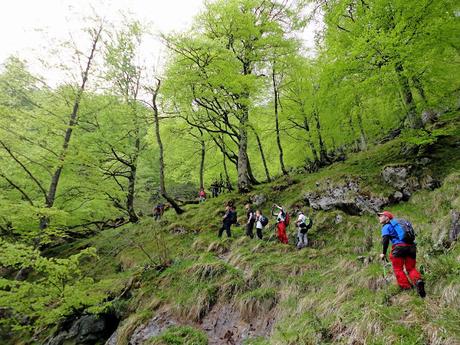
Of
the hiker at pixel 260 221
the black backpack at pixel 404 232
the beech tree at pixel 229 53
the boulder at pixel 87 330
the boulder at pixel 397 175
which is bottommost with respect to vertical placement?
the boulder at pixel 87 330

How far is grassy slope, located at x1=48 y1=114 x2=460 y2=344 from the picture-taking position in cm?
466

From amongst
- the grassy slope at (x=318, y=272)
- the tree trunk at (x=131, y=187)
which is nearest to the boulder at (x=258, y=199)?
the grassy slope at (x=318, y=272)

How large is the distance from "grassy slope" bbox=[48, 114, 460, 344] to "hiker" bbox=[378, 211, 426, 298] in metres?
0.29

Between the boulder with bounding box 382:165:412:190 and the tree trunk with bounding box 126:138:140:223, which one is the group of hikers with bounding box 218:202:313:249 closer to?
the boulder with bounding box 382:165:412:190

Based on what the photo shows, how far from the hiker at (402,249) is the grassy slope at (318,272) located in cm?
29

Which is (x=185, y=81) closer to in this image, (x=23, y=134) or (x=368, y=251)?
(x=23, y=134)

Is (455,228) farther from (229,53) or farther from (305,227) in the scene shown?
(229,53)

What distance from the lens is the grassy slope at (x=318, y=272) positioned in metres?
4.66

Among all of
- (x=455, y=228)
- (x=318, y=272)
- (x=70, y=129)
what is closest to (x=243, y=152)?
(x=318, y=272)

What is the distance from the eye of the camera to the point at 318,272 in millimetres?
8125

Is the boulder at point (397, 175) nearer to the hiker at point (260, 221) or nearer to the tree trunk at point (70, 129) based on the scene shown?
the hiker at point (260, 221)

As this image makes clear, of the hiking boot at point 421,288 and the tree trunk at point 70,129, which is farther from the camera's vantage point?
the tree trunk at point 70,129

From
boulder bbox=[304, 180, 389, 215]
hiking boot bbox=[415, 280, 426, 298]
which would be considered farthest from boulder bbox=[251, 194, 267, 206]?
hiking boot bbox=[415, 280, 426, 298]

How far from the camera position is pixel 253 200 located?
14430 mm
